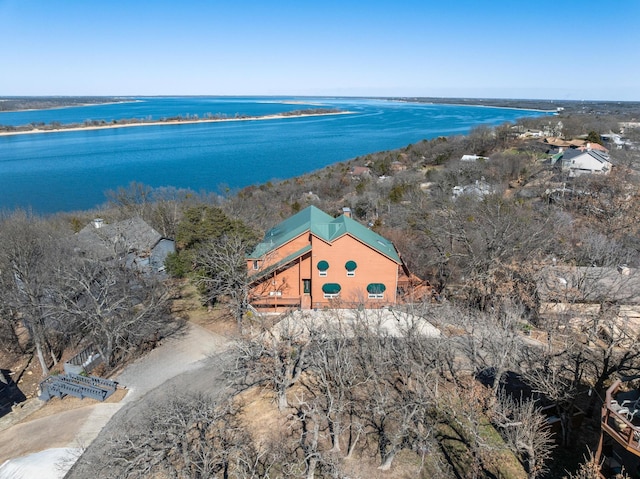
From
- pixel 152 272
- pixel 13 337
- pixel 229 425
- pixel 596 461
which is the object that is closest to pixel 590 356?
pixel 596 461

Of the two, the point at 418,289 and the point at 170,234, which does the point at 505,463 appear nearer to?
the point at 418,289

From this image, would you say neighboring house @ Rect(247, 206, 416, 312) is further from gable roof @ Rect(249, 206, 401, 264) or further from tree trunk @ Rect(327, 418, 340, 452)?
tree trunk @ Rect(327, 418, 340, 452)

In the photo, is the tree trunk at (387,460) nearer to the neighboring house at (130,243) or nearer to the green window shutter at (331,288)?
the green window shutter at (331,288)

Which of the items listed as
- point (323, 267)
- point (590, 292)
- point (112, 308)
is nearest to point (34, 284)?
point (112, 308)

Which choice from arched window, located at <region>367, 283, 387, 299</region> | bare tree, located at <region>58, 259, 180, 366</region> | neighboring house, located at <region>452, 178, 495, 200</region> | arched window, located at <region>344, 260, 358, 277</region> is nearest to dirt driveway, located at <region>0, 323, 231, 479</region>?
bare tree, located at <region>58, 259, 180, 366</region>

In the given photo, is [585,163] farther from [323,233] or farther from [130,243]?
[130,243]

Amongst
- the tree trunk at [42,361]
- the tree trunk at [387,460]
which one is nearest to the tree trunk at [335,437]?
the tree trunk at [387,460]
